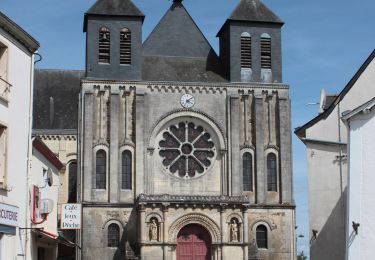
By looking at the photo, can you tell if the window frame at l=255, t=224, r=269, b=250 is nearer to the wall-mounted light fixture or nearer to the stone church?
the stone church

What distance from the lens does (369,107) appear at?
20.5m

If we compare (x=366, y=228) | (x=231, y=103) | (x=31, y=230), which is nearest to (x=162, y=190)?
(x=231, y=103)

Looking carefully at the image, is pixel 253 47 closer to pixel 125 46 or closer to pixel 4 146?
pixel 125 46

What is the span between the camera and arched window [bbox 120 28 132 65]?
140ft

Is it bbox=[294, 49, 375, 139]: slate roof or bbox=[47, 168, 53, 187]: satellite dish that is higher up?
bbox=[294, 49, 375, 139]: slate roof

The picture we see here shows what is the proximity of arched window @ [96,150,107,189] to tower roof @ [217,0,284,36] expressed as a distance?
10.2m

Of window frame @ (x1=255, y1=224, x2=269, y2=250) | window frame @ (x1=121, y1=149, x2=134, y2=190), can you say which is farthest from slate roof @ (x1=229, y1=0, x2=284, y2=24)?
window frame @ (x1=255, y1=224, x2=269, y2=250)

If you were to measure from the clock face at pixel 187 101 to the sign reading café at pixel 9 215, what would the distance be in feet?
74.5

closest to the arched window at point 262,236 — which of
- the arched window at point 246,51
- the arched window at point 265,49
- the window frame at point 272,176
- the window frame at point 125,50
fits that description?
the window frame at point 272,176

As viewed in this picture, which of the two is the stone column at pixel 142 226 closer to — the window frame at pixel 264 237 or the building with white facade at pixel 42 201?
the window frame at pixel 264 237

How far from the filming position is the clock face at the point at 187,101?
42.4 metres

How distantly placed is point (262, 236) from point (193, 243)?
12.5 ft

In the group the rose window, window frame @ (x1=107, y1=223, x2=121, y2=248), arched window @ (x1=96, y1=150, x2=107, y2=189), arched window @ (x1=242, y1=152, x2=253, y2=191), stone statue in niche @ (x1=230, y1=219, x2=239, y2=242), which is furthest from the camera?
the rose window

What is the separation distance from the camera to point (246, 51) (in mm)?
43812
